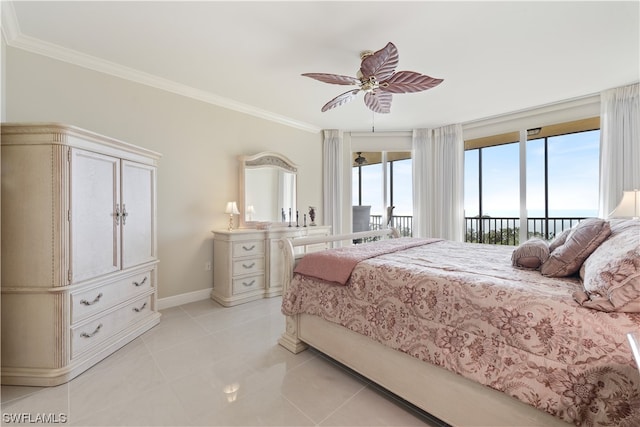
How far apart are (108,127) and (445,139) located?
4.90m

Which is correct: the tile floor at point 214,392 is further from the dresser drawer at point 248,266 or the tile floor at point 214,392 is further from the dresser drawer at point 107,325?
the dresser drawer at point 248,266

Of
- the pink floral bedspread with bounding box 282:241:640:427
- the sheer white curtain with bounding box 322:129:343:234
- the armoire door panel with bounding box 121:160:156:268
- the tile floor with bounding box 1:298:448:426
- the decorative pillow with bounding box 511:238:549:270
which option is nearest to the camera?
the pink floral bedspread with bounding box 282:241:640:427

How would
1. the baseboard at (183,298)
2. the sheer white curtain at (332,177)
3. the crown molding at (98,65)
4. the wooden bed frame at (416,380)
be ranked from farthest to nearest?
the sheer white curtain at (332,177)
the baseboard at (183,298)
the crown molding at (98,65)
the wooden bed frame at (416,380)

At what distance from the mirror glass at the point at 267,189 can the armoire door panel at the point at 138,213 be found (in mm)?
1251

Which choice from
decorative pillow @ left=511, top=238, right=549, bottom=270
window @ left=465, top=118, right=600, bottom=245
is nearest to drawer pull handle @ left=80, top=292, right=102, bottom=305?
decorative pillow @ left=511, top=238, right=549, bottom=270

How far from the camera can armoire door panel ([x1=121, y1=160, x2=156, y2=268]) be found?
2314 mm

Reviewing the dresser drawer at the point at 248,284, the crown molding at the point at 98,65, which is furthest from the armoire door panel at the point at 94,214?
the dresser drawer at the point at 248,284

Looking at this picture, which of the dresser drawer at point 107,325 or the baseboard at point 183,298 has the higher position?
the dresser drawer at point 107,325

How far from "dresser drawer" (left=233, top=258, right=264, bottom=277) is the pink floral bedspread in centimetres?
173

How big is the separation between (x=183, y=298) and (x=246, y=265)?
838 millimetres

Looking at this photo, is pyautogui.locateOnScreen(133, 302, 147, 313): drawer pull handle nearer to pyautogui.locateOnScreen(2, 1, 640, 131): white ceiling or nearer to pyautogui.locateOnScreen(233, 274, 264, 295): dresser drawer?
pyautogui.locateOnScreen(233, 274, 264, 295): dresser drawer

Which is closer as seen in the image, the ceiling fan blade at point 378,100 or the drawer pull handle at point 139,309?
the drawer pull handle at point 139,309

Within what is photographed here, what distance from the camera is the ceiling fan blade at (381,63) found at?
6.09 ft

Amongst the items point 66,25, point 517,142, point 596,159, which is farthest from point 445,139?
point 66,25
